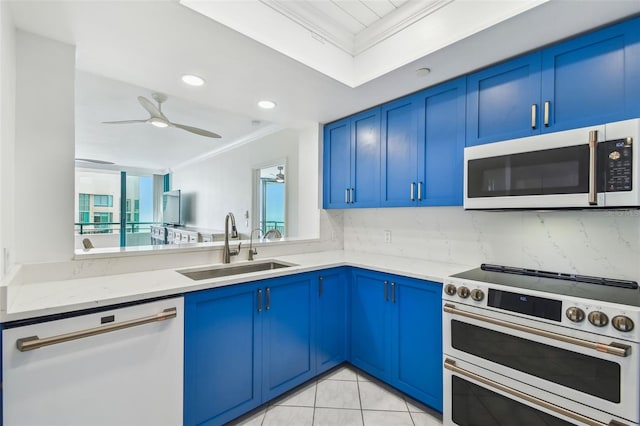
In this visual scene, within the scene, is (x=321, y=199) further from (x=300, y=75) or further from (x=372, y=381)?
(x=372, y=381)

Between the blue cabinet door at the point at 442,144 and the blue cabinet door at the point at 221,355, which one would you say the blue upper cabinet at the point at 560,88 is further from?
the blue cabinet door at the point at 221,355

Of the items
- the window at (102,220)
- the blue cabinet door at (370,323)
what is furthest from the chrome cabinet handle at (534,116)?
the window at (102,220)

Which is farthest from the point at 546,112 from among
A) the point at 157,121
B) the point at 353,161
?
the point at 157,121

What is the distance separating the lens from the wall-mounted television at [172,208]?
278 inches

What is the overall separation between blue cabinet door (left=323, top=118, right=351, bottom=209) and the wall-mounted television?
5.31 m

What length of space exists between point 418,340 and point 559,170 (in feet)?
4.27

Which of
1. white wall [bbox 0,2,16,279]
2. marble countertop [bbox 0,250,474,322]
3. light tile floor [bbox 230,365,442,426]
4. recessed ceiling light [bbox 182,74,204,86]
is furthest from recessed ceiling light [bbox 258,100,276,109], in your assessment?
light tile floor [bbox 230,365,442,426]

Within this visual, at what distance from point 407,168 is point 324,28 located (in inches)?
46.5

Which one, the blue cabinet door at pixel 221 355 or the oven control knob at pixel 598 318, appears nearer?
the oven control knob at pixel 598 318

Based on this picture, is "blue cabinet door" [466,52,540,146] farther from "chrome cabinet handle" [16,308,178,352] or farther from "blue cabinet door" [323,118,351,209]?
"chrome cabinet handle" [16,308,178,352]

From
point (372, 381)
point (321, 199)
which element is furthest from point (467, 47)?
point (372, 381)

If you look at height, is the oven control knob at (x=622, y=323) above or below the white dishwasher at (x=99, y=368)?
above

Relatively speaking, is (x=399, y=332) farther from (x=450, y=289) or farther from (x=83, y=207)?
(x=83, y=207)

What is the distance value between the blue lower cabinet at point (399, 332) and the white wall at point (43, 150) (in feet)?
6.47
